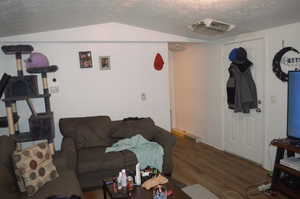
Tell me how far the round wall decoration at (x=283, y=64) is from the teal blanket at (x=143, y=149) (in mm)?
1876

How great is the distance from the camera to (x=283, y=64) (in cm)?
317

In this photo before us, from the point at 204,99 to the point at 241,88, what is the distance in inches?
48.3

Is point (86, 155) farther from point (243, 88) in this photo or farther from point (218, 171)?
point (243, 88)

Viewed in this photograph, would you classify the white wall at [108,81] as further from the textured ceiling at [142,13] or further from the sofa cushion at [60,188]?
the sofa cushion at [60,188]

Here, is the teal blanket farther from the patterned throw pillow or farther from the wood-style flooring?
the patterned throw pillow

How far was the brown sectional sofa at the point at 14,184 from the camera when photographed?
204cm

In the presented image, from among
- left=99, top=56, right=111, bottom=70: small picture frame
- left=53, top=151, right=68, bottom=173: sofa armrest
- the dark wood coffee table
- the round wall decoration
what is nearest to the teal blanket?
left=53, top=151, right=68, bottom=173: sofa armrest

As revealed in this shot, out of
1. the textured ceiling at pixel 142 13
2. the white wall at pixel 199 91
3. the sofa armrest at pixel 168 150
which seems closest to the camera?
the textured ceiling at pixel 142 13

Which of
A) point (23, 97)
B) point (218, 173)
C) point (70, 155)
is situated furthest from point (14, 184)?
point (218, 173)

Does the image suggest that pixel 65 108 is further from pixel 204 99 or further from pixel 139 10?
pixel 204 99

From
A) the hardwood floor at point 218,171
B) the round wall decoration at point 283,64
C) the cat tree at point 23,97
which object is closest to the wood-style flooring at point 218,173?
the hardwood floor at point 218,171

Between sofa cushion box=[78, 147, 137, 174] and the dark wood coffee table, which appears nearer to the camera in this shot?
the dark wood coffee table

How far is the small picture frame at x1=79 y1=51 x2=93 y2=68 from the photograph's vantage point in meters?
3.78

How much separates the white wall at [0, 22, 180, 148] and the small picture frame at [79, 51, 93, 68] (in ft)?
0.17
